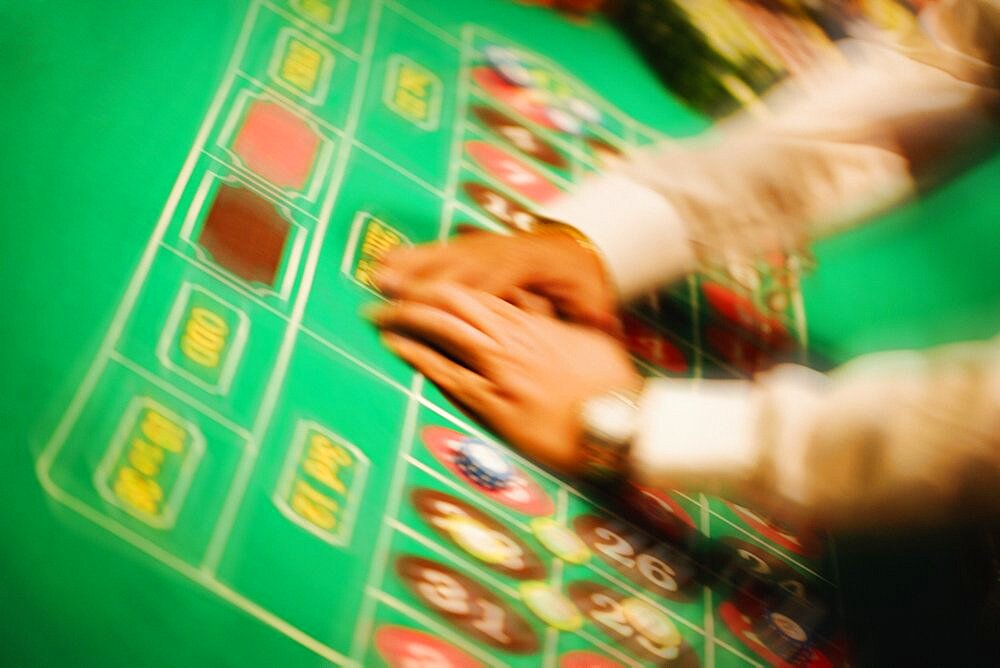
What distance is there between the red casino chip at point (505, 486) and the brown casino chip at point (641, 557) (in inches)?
2.0

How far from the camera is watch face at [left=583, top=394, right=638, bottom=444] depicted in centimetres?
91

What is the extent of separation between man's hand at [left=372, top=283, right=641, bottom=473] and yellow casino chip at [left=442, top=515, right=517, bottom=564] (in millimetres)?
123

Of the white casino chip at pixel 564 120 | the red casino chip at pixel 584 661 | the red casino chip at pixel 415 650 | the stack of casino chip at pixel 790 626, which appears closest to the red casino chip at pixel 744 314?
the white casino chip at pixel 564 120

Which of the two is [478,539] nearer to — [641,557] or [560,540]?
[560,540]

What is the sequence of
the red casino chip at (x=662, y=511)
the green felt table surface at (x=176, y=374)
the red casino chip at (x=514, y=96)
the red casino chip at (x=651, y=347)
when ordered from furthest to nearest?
the red casino chip at (x=514, y=96), the red casino chip at (x=651, y=347), the red casino chip at (x=662, y=511), the green felt table surface at (x=176, y=374)

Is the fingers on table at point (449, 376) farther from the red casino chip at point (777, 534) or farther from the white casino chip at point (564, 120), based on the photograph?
the white casino chip at point (564, 120)

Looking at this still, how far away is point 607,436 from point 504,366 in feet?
0.50

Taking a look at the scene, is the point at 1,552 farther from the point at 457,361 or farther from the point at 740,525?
the point at 740,525

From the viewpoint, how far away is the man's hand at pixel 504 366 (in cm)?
91

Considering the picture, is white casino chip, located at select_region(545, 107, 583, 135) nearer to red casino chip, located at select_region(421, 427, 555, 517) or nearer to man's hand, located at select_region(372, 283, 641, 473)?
man's hand, located at select_region(372, 283, 641, 473)

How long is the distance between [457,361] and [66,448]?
444mm

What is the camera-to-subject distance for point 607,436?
35.6 inches

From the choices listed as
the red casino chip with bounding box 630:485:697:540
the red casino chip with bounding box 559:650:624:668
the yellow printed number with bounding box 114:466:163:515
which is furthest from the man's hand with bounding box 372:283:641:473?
the yellow printed number with bounding box 114:466:163:515

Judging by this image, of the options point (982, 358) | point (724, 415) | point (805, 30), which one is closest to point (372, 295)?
point (724, 415)
